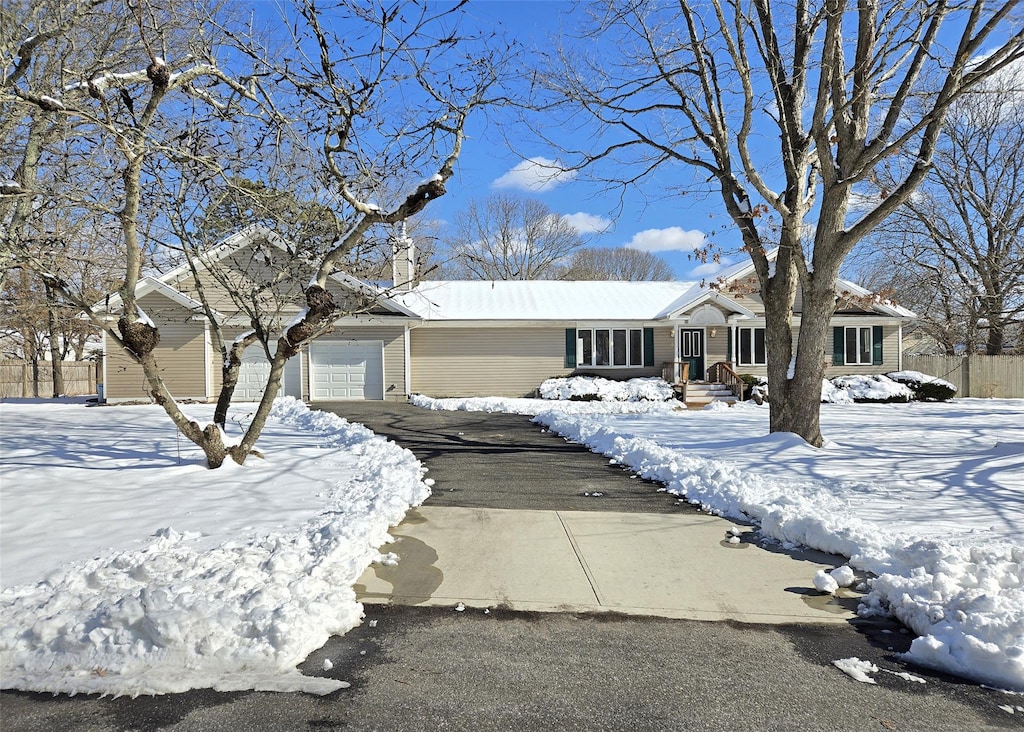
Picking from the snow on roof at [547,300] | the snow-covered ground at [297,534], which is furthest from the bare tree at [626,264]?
the snow-covered ground at [297,534]

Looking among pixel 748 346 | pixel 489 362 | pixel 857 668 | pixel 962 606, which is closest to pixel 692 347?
pixel 748 346

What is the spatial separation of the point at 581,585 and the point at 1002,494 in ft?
17.9

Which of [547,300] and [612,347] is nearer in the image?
[612,347]

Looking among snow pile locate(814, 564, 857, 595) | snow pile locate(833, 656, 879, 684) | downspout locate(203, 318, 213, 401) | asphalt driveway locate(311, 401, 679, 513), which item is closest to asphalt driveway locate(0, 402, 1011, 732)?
snow pile locate(833, 656, 879, 684)

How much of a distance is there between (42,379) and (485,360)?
23.8 metres

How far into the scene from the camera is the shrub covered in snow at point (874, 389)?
20688mm

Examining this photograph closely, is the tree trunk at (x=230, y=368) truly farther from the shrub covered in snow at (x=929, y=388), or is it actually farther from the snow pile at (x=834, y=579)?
the shrub covered in snow at (x=929, y=388)

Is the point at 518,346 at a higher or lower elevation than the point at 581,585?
higher

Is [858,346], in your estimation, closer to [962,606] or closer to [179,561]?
[962,606]

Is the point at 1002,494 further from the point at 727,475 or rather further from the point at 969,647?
the point at 969,647

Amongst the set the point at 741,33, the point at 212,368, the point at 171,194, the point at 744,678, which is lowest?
the point at 744,678

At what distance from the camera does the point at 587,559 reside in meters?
4.97

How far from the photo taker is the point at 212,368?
19.3 metres

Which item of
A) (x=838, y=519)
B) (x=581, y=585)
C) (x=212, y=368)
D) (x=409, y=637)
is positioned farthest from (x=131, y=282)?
(x=212, y=368)
